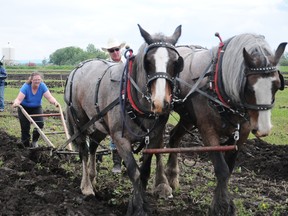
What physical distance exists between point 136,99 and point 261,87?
133 centimetres

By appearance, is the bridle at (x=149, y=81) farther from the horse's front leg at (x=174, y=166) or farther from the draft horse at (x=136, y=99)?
the horse's front leg at (x=174, y=166)

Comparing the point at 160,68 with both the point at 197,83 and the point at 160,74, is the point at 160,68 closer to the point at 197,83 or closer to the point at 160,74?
the point at 160,74

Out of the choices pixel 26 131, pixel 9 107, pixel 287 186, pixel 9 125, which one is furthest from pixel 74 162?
pixel 9 107

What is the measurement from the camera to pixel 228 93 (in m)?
4.70

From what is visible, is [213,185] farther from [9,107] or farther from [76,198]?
[9,107]

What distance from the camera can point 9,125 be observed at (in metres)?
12.1

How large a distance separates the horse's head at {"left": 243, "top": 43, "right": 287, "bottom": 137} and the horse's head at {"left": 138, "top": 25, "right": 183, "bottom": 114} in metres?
0.70

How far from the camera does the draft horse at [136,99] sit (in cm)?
443

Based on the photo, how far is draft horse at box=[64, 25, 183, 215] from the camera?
4426 millimetres

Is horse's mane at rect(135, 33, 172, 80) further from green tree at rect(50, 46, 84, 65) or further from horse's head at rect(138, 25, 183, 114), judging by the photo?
green tree at rect(50, 46, 84, 65)

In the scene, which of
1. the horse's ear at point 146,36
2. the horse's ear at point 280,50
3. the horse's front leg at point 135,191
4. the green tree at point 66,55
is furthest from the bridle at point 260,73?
the green tree at point 66,55

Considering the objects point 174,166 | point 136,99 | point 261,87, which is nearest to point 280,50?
point 261,87

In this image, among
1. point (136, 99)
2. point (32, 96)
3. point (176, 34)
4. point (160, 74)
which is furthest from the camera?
point (32, 96)

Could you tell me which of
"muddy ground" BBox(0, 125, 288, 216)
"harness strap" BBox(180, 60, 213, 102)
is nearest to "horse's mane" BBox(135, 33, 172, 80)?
"harness strap" BBox(180, 60, 213, 102)
